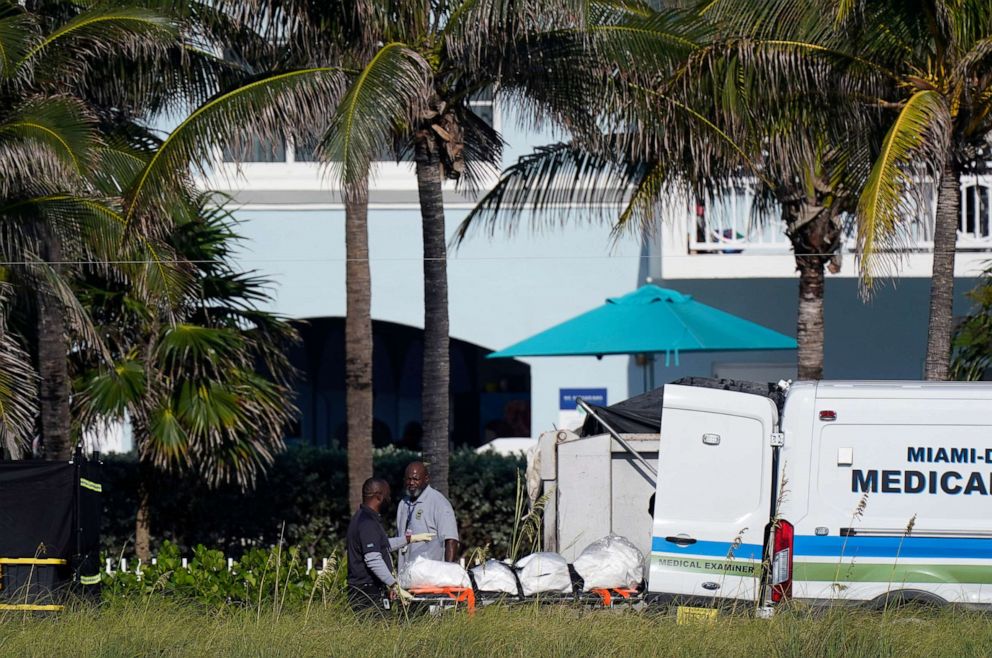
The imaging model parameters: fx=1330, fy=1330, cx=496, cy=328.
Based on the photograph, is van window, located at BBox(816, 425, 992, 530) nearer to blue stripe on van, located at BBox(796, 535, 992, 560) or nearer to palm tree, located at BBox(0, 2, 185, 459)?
blue stripe on van, located at BBox(796, 535, 992, 560)

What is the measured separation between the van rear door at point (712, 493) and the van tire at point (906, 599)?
30.7 inches

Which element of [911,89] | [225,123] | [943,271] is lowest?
[943,271]

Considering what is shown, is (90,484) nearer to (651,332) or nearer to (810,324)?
(651,332)

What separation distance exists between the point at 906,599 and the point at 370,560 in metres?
3.47

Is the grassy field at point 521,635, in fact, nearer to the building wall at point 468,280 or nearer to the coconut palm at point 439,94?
the coconut palm at point 439,94

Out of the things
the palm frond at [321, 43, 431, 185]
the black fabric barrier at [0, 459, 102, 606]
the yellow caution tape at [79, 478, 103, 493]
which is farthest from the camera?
the yellow caution tape at [79, 478, 103, 493]

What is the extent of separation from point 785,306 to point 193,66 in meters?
8.21

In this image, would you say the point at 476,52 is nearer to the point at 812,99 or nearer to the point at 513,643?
the point at 812,99

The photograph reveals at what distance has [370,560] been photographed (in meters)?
8.70

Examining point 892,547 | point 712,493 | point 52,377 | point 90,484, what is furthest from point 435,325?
point 892,547

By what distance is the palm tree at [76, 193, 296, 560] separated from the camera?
517 inches

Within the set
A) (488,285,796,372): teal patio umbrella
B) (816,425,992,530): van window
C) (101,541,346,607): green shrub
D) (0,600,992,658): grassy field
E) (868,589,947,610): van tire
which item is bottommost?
(101,541,346,607): green shrub

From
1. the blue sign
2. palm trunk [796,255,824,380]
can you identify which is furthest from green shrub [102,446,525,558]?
palm trunk [796,255,824,380]

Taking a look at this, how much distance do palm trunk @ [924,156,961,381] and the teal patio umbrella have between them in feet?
8.21
